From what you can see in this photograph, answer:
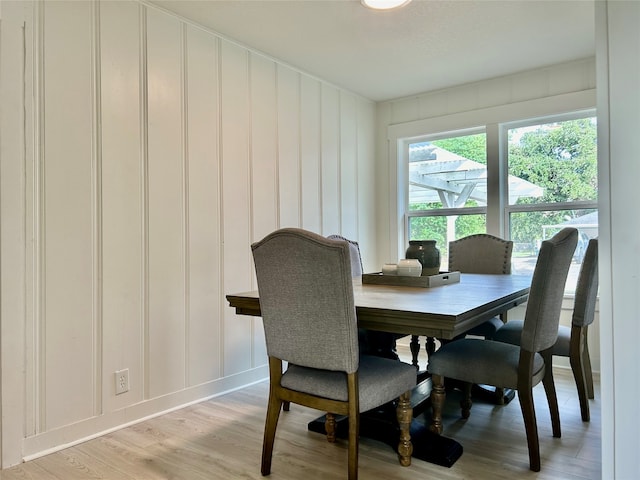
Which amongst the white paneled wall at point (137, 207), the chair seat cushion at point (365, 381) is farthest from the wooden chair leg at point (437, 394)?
the white paneled wall at point (137, 207)

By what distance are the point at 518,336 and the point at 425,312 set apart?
4.37ft

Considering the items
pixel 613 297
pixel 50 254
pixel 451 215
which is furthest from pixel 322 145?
pixel 613 297

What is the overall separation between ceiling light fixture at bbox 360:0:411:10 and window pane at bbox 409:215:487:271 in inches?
86.2

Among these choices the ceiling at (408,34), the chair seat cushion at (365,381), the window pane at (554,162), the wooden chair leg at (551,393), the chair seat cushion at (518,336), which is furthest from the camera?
the window pane at (554,162)

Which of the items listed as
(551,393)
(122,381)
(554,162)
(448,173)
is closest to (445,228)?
(448,173)

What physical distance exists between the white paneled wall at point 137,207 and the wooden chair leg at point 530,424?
6.14 feet

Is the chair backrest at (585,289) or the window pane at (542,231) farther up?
the window pane at (542,231)

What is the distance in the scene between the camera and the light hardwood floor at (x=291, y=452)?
1877mm

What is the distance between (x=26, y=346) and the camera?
204cm

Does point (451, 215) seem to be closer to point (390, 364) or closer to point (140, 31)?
point (390, 364)

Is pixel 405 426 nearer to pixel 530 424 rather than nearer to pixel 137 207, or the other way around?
pixel 530 424

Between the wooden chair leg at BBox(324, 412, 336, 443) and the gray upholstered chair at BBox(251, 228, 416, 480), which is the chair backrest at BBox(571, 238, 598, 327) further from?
the wooden chair leg at BBox(324, 412, 336, 443)

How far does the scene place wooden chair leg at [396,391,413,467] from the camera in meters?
1.90

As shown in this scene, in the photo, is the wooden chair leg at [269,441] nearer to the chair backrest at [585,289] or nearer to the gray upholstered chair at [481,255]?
the chair backrest at [585,289]
